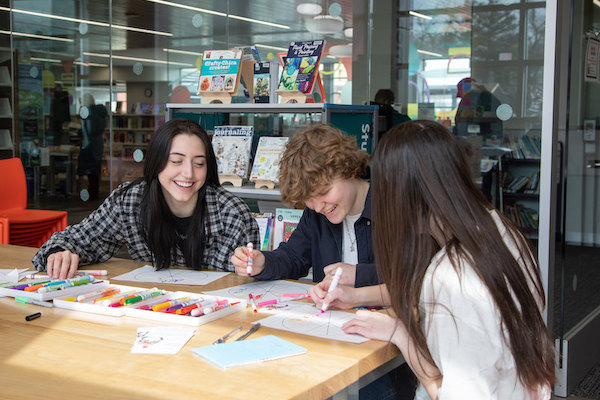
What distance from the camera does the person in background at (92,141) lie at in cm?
630

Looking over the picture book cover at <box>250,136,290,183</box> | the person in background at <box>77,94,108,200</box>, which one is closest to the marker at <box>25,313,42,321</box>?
the picture book cover at <box>250,136,290,183</box>

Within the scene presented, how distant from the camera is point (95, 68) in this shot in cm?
625

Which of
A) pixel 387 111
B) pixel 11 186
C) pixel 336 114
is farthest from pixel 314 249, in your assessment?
pixel 11 186

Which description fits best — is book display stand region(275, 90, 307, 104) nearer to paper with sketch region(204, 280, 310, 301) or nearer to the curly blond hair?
the curly blond hair

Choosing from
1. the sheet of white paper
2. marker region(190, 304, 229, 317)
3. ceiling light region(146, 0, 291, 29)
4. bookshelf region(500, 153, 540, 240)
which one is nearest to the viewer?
marker region(190, 304, 229, 317)

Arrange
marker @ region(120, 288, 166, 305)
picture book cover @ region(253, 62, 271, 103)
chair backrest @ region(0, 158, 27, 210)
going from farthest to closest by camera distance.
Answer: chair backrest @ region(0, 158, 27, 210) < picture book cover @ region(253, 62, 271, 103) < marker @ region(120, 288, 166, 305)

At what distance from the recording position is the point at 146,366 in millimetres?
1403

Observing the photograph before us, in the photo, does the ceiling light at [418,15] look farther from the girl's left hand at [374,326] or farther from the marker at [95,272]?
the girl's left hand at [374,326]

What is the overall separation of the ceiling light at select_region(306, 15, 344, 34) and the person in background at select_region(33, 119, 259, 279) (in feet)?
8.44

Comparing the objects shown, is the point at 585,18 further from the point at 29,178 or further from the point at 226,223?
the point at 29,178

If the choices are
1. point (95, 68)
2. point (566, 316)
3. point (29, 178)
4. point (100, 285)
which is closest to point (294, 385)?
point (100, 285)

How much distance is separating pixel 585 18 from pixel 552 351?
2673mm

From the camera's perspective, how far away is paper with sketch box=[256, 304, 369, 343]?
1.62 meters

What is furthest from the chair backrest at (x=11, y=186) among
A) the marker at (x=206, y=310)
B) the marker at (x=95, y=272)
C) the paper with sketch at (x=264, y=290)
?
the marker at (x=206, y=310)
